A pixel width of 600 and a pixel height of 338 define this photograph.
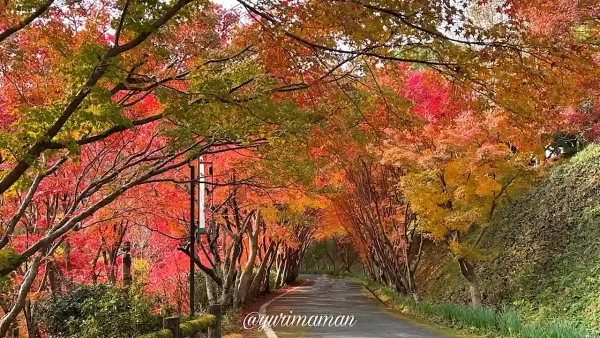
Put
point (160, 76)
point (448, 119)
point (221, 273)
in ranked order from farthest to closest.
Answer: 1. point (221, 273)
2. point (448, 119)
3. point (160, 76)

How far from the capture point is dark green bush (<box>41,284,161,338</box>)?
9641 mm

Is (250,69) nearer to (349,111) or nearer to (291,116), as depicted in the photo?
(291,116)

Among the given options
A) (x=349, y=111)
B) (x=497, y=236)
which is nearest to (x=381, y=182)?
(x=497, y=236)

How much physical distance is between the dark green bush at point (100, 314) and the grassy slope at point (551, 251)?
943cm

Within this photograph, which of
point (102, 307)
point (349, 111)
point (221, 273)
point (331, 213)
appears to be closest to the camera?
point (349, 111)

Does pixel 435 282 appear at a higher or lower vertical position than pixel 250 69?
lower

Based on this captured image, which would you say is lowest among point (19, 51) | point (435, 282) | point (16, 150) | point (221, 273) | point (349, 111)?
point (435, 282)

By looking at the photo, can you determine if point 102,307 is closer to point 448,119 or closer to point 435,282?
point 448,119

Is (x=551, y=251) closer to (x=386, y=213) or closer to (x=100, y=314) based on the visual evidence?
(x=386, y=213)

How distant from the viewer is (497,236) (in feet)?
63.8

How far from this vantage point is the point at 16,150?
4270mm

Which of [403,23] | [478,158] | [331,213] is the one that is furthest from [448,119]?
[331,213]

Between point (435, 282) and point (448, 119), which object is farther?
point (435, 282)

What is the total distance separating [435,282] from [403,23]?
20.5 meters
